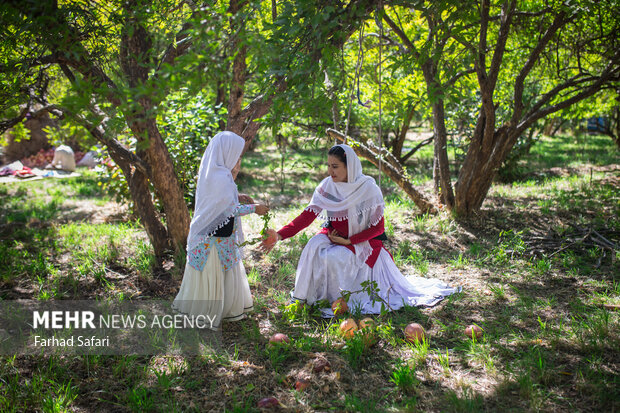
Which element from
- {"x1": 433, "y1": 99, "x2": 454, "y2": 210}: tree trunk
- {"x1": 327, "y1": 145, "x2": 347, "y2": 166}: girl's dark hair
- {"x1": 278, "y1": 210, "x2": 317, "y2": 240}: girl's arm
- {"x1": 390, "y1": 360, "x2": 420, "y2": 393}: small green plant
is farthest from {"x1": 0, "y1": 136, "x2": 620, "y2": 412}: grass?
{"x1": 327, "y1": 145, "x2": 347, "y2": 166}: girl's dark hair

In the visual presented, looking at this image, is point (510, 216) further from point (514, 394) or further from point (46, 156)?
point (46, 156)

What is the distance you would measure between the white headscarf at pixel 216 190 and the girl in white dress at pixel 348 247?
1.76ft

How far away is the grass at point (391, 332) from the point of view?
2.66 m

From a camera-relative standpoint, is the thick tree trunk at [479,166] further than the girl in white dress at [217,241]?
Yes

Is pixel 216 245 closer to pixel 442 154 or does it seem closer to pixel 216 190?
pixel 216 190

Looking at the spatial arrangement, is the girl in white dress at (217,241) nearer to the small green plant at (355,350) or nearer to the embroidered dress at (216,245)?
the embroidered dress at (216,245)

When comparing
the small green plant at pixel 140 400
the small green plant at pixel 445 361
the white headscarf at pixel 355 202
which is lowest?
the small green plant at pixel 140 400

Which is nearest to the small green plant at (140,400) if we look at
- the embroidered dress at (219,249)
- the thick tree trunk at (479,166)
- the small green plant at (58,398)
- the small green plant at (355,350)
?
the small green plant at (58,398)

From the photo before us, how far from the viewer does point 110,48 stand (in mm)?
4395

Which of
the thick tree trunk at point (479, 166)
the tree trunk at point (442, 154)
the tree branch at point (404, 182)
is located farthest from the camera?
the tree branch at point (404, 182)

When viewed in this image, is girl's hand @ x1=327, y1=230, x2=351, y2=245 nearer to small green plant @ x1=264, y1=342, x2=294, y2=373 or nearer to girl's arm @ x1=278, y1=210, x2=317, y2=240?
girl's arm @ x1=278, y1=210, x2=317, y2=240

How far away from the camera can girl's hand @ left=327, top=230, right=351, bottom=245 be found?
13.1 ft

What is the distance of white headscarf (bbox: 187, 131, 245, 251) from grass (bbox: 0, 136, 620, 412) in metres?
0.94

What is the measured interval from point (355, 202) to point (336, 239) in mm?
401
